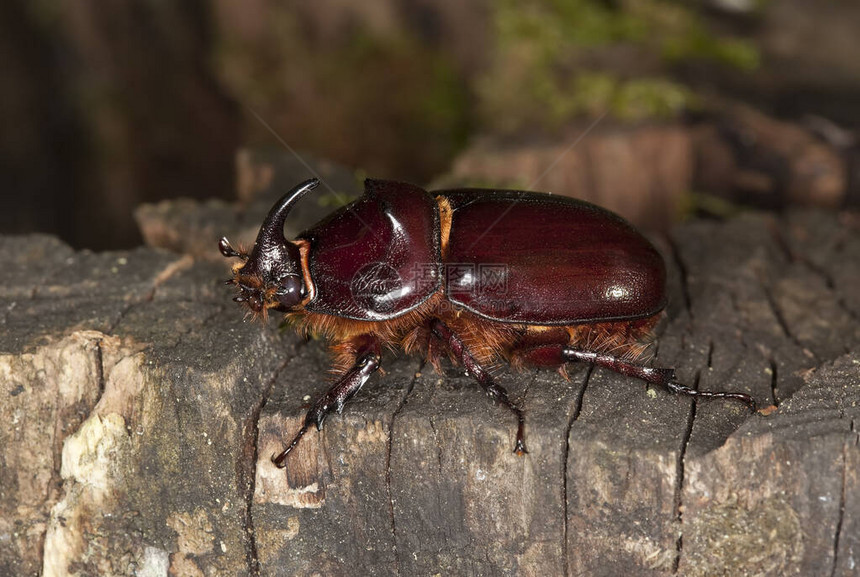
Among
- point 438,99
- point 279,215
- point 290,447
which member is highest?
point 279,215

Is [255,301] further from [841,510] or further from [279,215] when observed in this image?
[841,510]

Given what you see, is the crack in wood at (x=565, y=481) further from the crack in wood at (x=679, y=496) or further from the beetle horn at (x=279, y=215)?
the beetle horn at (x=279, y=215)

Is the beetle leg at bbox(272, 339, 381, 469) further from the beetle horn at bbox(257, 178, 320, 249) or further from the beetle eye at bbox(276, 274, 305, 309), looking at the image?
the beetle horn at bbox(257, 178, 320, 249)

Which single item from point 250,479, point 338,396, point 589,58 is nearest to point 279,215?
point 338,396

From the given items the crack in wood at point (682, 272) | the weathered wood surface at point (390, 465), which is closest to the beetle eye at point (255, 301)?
the weathered wood surface at point (390, 465)

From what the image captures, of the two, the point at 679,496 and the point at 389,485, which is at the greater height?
the point at 389,485

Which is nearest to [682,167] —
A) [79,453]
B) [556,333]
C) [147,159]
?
[556,333]

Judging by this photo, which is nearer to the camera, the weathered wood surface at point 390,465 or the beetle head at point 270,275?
the weathered wood surface at point 390,465
